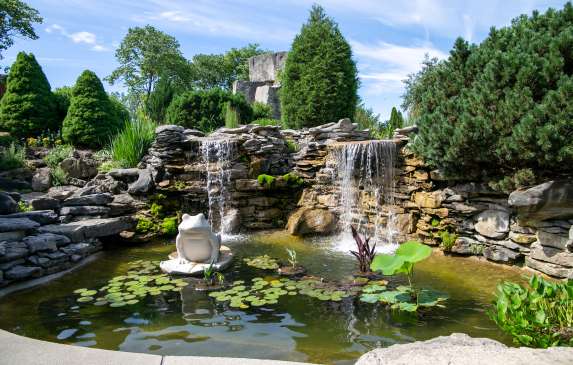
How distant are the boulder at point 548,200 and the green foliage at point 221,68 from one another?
28.4m

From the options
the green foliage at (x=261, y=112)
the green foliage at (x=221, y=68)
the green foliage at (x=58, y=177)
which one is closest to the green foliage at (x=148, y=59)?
the green foliage at (x=221, y=68)

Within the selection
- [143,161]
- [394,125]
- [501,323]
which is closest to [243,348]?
[501,323]

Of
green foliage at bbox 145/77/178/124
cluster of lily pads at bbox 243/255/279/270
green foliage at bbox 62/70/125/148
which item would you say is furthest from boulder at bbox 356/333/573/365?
green foliage at bbox 145/77/178/124

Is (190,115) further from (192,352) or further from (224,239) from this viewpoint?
(192,352)

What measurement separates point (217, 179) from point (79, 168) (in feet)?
12.4

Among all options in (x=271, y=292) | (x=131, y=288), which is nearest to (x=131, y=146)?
(x=131, y=288)

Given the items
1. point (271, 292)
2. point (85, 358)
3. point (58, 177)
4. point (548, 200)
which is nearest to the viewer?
point (85, 358)

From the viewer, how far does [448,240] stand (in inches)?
257

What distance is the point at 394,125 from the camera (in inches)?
462

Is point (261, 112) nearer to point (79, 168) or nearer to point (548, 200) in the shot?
point (79, 168)

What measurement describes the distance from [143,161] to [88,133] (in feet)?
10.5

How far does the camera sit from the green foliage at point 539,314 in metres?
2.87

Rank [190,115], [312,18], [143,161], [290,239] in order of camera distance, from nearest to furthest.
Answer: [290,239] → [143,161] → [312,18] → [190,115]

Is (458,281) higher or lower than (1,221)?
lower
